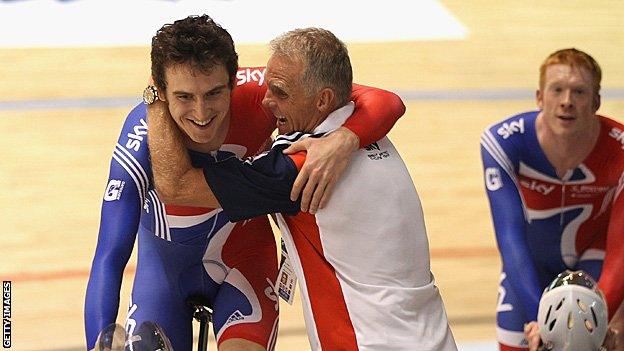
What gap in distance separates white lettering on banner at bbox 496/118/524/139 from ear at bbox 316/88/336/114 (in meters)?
1.52

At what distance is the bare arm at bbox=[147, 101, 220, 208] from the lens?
375 centimetres

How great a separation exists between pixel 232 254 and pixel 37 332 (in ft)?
6.63

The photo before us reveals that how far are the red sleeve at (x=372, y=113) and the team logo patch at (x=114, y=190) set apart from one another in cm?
74

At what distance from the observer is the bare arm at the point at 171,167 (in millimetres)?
3754

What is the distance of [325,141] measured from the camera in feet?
12.1

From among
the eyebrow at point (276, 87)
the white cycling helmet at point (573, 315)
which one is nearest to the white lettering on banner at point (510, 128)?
the white cycling helmet at point (573, 315)

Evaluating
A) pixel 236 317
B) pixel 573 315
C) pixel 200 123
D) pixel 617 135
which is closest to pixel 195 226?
pixel 236 317

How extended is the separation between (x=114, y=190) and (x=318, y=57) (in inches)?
30.6

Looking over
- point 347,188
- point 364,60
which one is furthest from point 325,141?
point 364,60

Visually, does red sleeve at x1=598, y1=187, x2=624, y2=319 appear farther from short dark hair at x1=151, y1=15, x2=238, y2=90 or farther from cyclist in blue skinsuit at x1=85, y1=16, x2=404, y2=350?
short dark hair at x1=151, y1=15, x2=238, y2=90

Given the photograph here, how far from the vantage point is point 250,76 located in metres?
4.25

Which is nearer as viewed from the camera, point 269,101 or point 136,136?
point 269,101

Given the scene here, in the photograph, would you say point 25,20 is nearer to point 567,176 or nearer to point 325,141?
point 567,176

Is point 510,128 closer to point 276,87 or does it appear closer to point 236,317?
point 236,317
